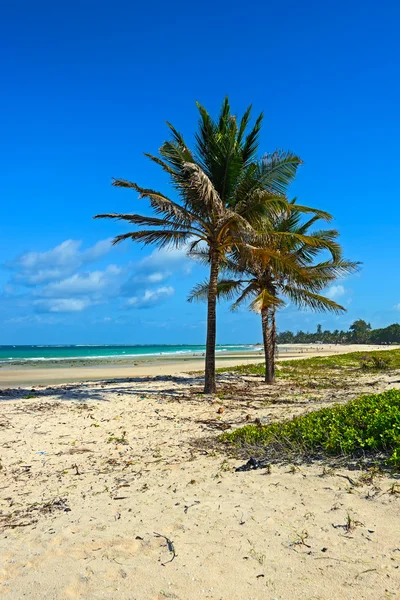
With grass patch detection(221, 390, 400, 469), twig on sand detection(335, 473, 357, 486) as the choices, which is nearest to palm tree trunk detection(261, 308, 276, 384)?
grass patch detection(221, 390, 400, 469)

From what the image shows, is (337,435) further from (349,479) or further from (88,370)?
(88,370)

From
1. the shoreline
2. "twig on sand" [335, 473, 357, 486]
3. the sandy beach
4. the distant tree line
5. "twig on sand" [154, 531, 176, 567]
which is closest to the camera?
the sandy beach

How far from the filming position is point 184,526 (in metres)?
3.89

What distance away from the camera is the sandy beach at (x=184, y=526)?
3035 mm

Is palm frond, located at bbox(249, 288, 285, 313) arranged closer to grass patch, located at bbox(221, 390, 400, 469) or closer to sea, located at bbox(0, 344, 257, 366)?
grass patch, located at bbox(221, 390, 400, 469)

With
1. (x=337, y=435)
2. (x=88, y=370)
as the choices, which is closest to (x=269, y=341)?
(x=337, y=435)

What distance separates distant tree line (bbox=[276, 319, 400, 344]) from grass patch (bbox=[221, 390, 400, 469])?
84209mm

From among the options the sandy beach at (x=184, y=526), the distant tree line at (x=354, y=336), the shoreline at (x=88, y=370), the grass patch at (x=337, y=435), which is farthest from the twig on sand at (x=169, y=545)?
the distant tree line at (x=354, y=336)

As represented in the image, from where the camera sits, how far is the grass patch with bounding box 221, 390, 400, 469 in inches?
205

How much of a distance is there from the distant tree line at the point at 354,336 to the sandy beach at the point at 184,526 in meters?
85.4

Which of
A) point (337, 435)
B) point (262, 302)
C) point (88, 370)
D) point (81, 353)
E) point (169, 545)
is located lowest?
point (81, 353)

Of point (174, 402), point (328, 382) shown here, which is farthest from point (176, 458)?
point (328, 382)

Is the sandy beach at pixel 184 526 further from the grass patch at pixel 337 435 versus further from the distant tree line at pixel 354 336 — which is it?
the distant tree line at pixel 354 336

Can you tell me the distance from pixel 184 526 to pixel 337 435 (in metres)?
2.56
